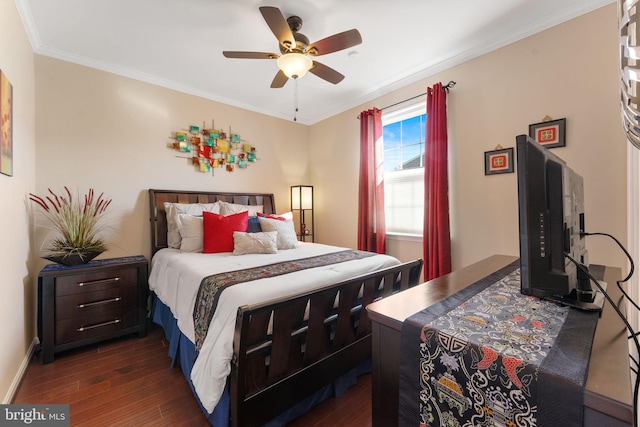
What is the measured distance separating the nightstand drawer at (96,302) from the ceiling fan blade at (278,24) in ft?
8.15

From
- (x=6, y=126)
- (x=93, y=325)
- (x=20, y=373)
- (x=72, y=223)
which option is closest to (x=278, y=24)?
(x=6, y=126)

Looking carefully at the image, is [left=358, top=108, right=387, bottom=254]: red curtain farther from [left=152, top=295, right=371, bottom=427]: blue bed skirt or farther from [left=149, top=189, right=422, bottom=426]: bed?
[left=152, top=295, right=371, bottom=427]: blue bed skirt

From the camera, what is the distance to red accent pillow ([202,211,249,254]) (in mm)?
2602

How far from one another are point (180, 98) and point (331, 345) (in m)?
3.19

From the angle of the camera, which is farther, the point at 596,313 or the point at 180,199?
the point at 180,199

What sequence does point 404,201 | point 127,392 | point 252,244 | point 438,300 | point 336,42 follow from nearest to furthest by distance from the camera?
point 438,300, point 127,392, point 336,42, point 252,244, point 404,201

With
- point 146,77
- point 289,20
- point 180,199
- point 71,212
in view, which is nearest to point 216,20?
point 289,20

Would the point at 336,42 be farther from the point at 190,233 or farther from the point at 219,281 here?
the point at 190,233

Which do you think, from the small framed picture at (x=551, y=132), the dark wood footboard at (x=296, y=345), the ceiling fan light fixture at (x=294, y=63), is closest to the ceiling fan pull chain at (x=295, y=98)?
the ceiling fan light fixture at (x=294, y=63)

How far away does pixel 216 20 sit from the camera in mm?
2053

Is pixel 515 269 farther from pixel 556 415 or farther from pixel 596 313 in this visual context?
pixel 556 415

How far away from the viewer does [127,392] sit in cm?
174

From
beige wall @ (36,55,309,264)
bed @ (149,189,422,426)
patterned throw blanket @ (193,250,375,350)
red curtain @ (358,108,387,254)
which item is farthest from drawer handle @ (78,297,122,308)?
red curtain @ (358,108,387,254)

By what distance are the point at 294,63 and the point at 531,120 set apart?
197 centimetres
